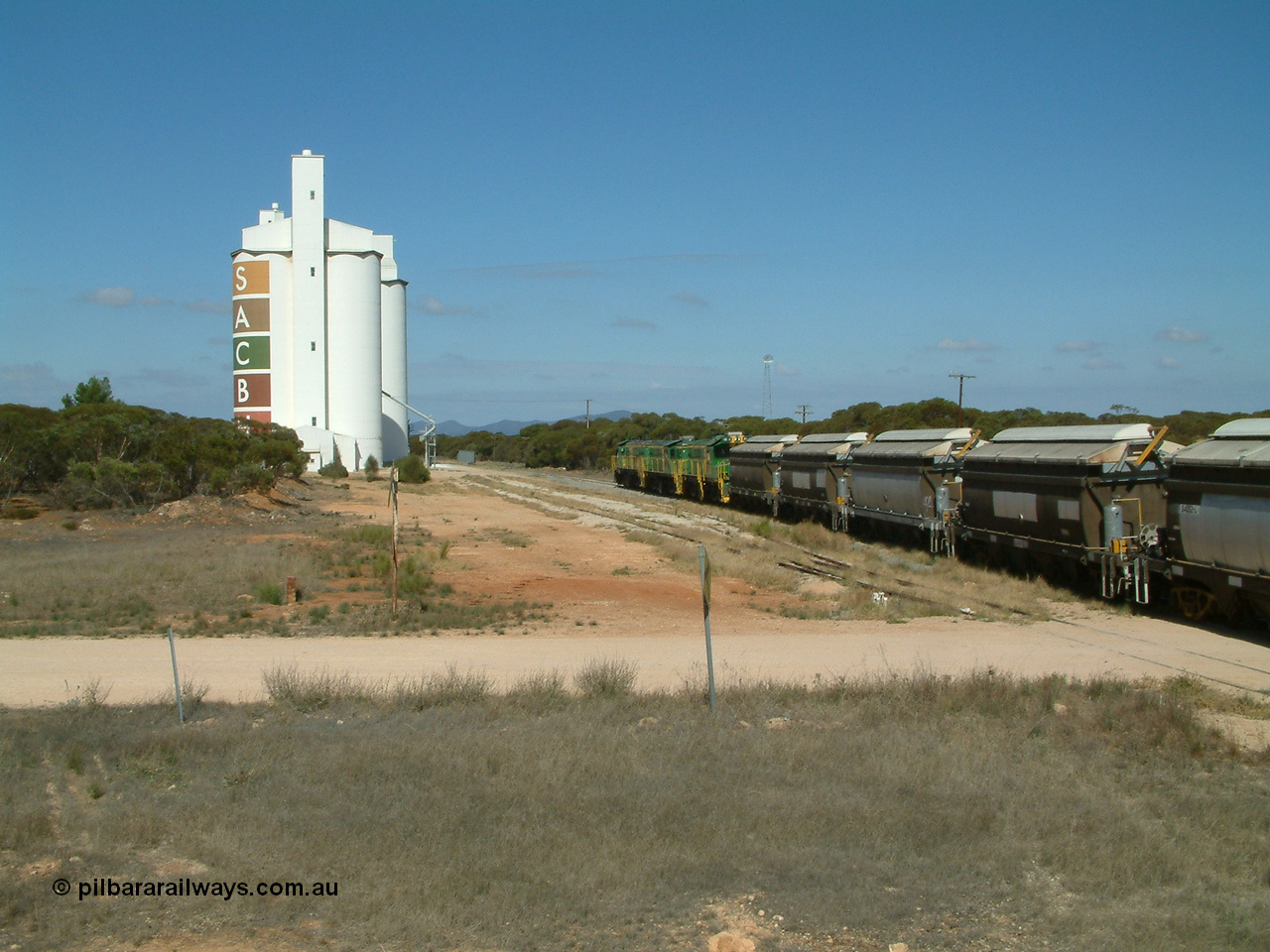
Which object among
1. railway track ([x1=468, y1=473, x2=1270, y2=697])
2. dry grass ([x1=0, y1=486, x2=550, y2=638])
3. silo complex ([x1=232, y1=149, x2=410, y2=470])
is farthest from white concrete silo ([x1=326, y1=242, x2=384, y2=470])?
dry grass ([x1=0, y1=486, x2=550, y2=638])

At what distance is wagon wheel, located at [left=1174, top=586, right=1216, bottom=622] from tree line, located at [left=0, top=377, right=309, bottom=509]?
3657 cm

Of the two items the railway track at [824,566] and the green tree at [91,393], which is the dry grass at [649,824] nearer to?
the railway track at [824,566]

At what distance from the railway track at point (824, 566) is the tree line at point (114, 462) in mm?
15449

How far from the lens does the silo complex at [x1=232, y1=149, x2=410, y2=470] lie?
76.0 m

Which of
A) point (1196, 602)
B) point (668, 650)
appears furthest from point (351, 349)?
point (1196, 602)

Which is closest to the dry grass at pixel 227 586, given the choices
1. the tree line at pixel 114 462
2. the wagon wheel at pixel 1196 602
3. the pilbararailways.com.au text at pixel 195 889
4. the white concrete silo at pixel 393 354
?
the tree line at pixel 114 462

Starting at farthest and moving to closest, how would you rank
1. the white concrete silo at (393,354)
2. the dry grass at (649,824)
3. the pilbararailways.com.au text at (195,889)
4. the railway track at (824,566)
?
the white concrete silo at (393,354), the railway track at (824,566), the pilbararailways.com.au text at (195,889), the dry grass at (649,824)

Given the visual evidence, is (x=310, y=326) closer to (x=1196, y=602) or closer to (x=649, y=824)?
(x=1196, y=602)

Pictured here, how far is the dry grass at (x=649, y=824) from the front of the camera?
6.18 meters

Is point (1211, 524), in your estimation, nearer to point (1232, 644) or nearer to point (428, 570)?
point (1232, 644)

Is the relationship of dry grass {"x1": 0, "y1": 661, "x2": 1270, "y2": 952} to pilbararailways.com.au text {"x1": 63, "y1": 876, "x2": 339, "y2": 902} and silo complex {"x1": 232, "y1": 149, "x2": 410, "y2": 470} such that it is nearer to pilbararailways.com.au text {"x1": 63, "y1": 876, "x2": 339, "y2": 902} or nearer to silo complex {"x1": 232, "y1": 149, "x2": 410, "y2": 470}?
pilbararailways.com.au text {"x1": 63, "y1": 876, "x2": 339, "y2": 902}

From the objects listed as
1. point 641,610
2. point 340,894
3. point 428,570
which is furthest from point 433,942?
point 428,570

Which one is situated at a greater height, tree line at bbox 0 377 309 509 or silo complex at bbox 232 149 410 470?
silo complex at bbox 232 149 410 470

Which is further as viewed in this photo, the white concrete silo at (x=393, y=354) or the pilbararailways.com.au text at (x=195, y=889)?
the white concrete silo at (x=393, y=354)
